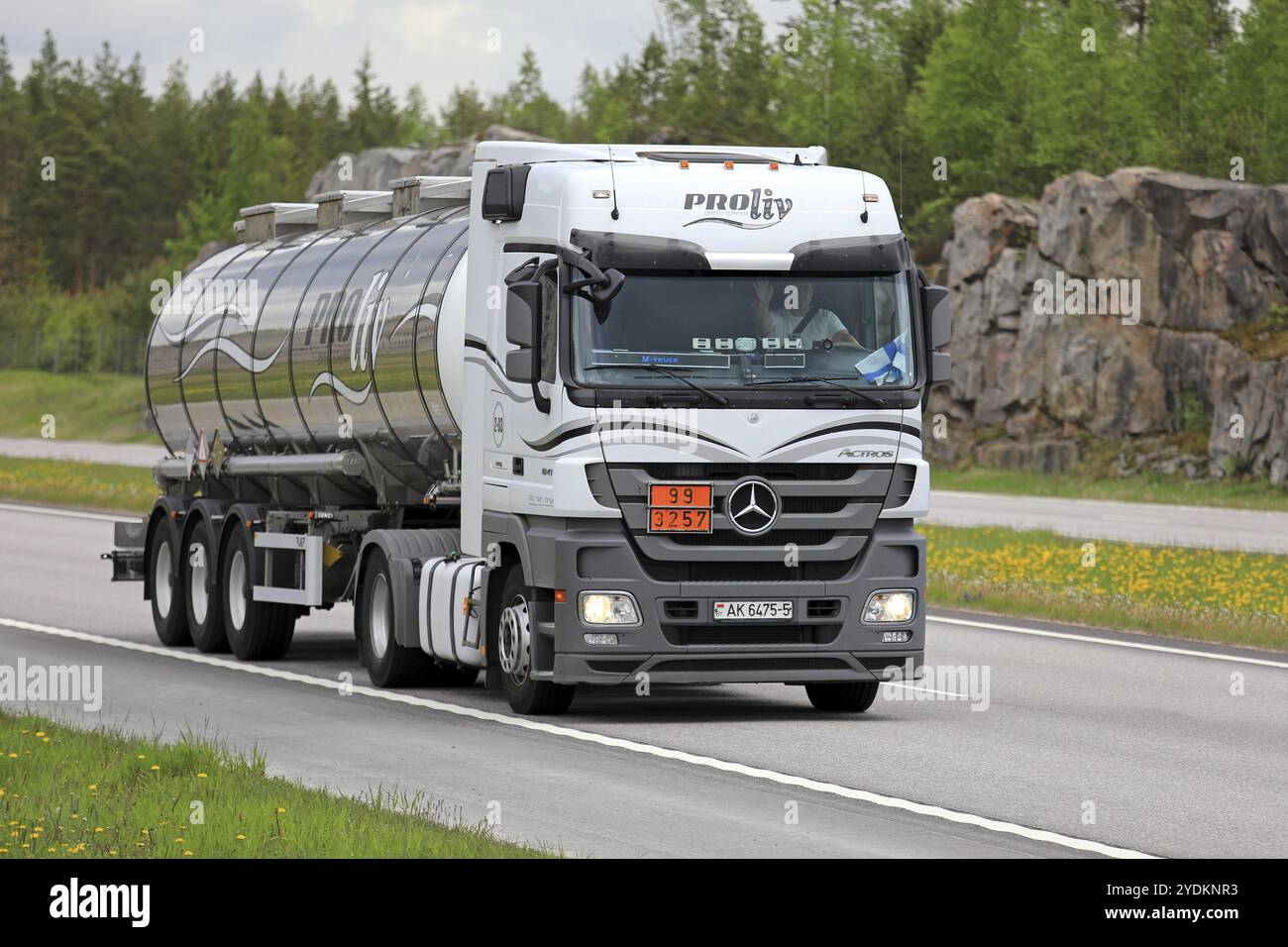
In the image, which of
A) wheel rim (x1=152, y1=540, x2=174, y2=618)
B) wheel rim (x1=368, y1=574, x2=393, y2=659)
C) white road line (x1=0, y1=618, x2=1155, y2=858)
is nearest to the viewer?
white road line (x1=0, y1=618, x2=1155, y2=858)

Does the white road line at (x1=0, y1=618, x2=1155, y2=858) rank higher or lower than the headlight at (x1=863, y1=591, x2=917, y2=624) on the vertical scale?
lower

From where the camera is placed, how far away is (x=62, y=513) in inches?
1581

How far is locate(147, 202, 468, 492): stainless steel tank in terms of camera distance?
1620 cm

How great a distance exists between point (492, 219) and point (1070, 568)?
13.1m

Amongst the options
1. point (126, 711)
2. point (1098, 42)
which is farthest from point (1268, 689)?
point (1098, 42)

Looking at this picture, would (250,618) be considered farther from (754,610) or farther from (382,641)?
(754,610)

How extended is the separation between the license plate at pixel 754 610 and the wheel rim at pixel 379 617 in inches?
133

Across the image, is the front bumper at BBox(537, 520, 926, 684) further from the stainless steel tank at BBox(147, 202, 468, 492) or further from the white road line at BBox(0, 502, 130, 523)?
the white road line at BBox(0, 502, 130, 523)

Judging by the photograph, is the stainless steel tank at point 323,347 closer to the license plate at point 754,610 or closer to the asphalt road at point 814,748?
the asphalt road at point 814,748

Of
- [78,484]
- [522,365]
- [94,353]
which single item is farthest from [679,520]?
[94,353]

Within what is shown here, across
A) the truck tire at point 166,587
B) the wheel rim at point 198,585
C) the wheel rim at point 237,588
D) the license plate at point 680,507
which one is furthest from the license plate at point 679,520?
the truck tire at point 166,587

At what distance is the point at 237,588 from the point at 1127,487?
30.4 metres

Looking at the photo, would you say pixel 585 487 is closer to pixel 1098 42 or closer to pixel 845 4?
pixel 1098 42

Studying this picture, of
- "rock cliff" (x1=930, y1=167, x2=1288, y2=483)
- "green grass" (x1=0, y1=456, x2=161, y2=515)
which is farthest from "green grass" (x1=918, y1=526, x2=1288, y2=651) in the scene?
"green grass" (x1=0, y1=456, x2=161, y2=515)
